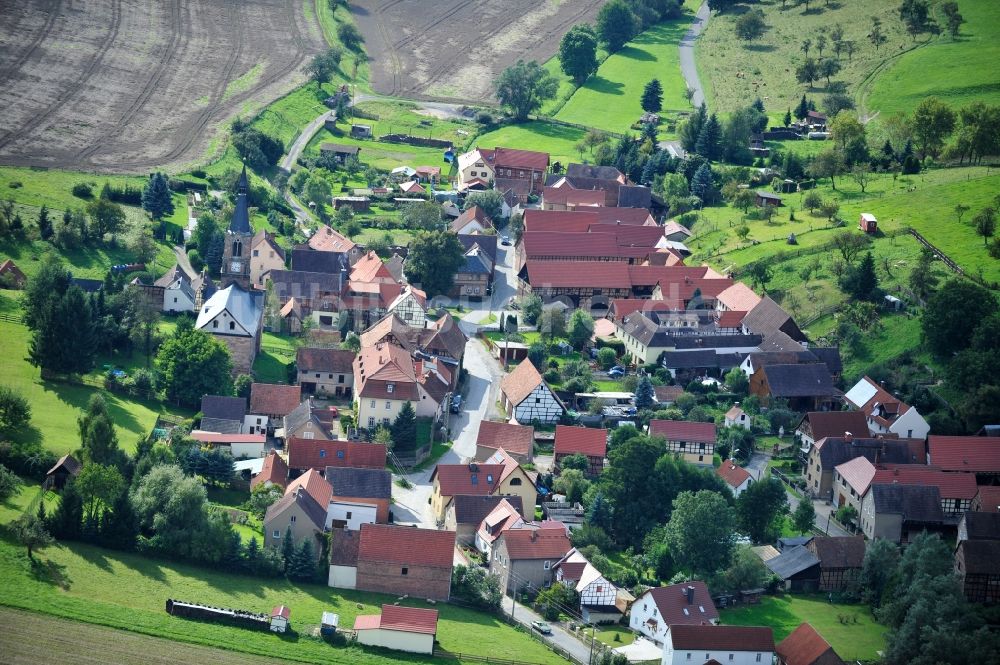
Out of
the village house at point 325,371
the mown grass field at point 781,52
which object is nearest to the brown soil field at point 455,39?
the mown grass field at point 781,52

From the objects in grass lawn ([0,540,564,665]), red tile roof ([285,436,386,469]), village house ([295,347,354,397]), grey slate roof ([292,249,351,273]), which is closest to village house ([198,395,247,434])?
red tile roof ([285,436,386,469])

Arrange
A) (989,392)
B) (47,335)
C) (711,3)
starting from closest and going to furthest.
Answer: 1. (47,335)
2. (989,392)
3. (711,3)

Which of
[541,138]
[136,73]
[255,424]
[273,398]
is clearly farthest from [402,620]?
[136,73]

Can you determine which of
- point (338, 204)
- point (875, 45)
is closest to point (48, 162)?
point (338, 204)

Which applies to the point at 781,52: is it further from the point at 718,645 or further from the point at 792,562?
the point at 718,645

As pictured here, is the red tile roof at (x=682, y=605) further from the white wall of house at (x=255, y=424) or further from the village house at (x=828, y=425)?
the white wall of house at (x=255, y=424)

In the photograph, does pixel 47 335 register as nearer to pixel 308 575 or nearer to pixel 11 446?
pixel 11 446
